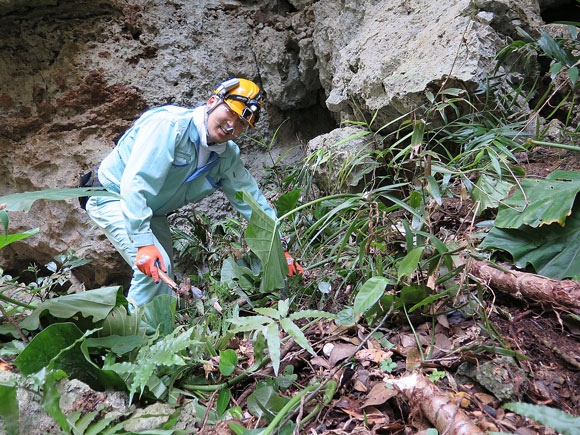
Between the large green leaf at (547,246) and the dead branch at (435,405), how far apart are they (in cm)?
50

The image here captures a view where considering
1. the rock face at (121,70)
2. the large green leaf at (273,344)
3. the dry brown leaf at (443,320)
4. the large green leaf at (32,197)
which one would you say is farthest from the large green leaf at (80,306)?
the rock face at (121,70)

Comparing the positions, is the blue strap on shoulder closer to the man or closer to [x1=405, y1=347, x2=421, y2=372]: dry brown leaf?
the man

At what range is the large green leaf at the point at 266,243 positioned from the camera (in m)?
1.27

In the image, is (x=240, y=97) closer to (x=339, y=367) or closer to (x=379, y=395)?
(x=339, y=367)

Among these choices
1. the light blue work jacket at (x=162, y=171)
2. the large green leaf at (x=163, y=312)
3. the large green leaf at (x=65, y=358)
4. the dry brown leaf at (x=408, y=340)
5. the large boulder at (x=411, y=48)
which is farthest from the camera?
the large boulder at (x=411, y=48)

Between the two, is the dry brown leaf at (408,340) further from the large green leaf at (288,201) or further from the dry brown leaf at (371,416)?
the large green leaf at (288,201)

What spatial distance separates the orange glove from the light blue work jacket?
0.12 feet

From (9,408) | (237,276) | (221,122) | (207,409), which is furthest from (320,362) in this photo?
(221,122)

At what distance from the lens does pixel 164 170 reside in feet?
6.29

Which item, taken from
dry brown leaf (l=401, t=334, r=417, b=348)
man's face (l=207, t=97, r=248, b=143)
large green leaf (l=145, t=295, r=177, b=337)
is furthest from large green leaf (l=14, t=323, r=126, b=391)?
man's face (l=207, t=97, r=248, b=143)

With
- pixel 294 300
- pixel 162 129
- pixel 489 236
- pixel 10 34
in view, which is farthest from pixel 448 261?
pixel 10 34

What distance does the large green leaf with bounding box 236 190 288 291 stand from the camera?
4.16ft

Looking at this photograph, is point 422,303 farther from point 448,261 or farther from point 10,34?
point 10,34

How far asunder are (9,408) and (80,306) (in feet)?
0.98
